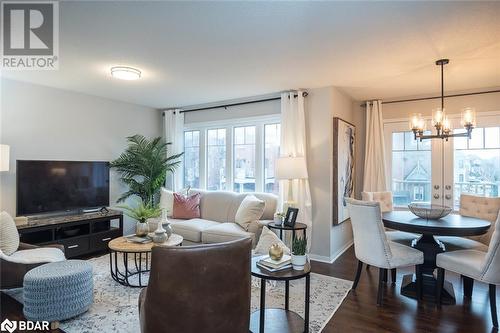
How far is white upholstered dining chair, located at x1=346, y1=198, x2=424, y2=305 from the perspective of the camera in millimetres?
2719

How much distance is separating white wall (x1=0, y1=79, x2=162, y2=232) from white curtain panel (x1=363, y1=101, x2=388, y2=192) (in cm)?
418

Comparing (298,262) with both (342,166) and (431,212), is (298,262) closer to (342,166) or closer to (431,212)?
(431,212)

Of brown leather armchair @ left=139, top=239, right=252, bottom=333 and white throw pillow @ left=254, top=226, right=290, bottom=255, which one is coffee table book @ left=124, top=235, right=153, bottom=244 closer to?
white throw pillow @ left=254, top=226, right=290, bottom=255

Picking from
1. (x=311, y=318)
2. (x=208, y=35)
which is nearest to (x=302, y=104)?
(x=208, y=35)

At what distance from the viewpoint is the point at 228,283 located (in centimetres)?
160

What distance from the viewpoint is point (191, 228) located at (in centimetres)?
401

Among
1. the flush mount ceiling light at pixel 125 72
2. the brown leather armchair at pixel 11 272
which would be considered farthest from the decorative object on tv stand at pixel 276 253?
the flush mount ceiling light at pixel 125 72

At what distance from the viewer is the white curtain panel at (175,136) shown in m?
5.51

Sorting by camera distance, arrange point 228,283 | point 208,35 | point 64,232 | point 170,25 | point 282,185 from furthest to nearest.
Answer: point 282,185
point 64,232
point 208,35
point 170,25
point 228,283

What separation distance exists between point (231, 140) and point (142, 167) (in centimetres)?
166

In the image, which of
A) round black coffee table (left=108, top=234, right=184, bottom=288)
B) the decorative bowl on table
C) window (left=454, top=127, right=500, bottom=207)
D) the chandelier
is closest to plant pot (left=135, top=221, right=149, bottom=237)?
round black coffee table (left=108, top=234, right=184, bottom=288)

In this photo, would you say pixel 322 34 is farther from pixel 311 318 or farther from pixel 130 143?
pixel 130 143

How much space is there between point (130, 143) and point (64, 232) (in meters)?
1.89

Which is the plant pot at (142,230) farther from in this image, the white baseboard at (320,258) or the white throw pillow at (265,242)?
the white baseboard at (320,258)
